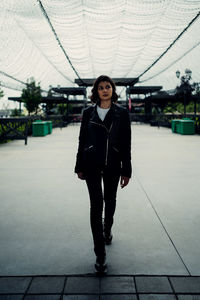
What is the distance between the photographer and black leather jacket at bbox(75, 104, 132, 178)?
2441 mm

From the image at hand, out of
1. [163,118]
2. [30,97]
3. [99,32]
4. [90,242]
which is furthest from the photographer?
[163,118]

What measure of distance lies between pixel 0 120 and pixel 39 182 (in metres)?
7.27

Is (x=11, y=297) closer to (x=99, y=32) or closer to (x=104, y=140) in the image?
(x=104, y=140)

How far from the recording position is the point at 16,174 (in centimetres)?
606

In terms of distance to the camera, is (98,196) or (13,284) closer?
(13,284)

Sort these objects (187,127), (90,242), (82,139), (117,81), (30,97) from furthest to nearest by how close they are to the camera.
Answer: (117,81)
(30,97)
(187,127)
(90,242)
(82,139)

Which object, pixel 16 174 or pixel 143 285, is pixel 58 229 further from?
pixel 16 174

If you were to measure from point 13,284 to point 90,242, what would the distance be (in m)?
0.87

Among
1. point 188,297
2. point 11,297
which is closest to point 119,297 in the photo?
point 188,297

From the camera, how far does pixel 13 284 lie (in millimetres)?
2105

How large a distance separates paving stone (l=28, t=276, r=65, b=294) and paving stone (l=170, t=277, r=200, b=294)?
791 mm

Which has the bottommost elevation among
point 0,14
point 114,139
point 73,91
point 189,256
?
point 189,256

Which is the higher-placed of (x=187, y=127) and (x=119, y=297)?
(x=187, y=127)

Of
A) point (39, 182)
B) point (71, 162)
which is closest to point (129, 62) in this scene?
point (71, 162)
